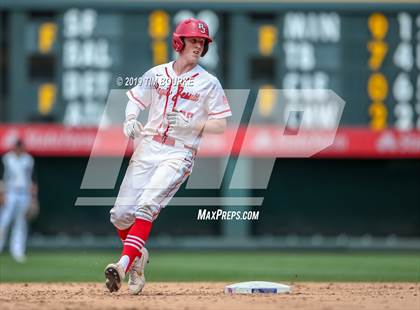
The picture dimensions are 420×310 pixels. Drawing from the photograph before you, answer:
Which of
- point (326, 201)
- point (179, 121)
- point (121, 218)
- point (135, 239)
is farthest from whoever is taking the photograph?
point (326, 201)

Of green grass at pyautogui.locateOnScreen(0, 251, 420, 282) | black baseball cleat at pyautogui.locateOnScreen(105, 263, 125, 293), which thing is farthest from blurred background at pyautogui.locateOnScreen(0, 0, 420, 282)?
black baseball cleat at pyautogui.locateOnScreen(105, 263, 125, 293)

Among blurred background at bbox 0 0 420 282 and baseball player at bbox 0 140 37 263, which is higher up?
blurred background at bbox 0 0 420 282

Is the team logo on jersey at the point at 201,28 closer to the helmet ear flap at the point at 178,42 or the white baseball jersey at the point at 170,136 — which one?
the helmet ear flap at the point at 178,42

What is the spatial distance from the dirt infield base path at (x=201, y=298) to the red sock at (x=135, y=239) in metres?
0.34

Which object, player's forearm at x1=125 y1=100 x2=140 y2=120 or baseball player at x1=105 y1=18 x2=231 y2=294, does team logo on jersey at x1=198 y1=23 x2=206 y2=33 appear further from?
player's forearm at x1=125 y1=100 x2=140 y2=120

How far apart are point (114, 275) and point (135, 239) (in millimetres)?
348

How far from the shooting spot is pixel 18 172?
656 inches

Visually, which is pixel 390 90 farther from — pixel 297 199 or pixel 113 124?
pixel 113 124

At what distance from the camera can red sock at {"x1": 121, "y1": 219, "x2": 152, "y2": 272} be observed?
8297mm

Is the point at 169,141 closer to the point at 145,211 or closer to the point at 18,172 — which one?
the point at 145,211

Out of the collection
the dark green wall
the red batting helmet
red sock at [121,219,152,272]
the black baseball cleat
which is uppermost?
the red batting helmet

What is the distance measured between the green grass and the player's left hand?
383 centimetres

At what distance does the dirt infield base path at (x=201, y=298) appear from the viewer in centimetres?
760

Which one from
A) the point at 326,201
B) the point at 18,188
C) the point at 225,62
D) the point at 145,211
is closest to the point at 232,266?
the point at 18,188
